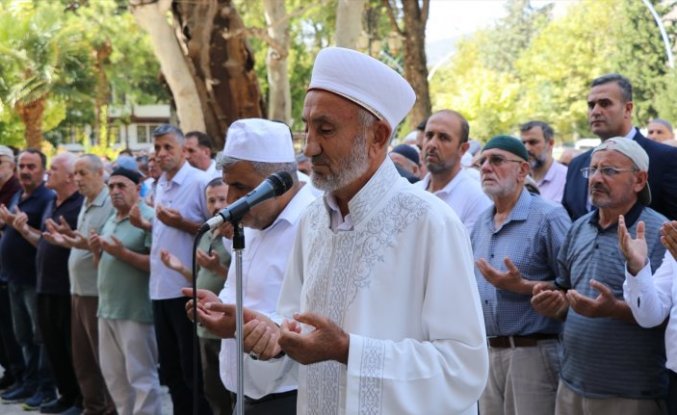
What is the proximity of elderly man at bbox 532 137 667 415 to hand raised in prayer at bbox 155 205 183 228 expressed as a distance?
3.26 meters

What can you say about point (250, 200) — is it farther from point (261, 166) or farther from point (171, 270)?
point (171, 270)

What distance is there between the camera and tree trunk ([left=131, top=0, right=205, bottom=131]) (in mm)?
13266

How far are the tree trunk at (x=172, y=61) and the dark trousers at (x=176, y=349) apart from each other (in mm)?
6168

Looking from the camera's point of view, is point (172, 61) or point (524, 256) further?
point (172, 61)

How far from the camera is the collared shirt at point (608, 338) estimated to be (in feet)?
17.1

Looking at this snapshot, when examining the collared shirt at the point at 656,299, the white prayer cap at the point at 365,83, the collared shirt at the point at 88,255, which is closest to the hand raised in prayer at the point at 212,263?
the collared shirt at the point at 88,255

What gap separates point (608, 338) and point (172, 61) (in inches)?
373

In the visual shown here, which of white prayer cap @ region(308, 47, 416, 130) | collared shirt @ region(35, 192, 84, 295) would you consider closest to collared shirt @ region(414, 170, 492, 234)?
white prayer cap @ region(308, 47, 416, 130)

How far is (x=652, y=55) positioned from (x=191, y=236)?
47.0 meters

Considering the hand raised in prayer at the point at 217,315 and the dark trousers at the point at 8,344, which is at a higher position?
the hand raised in prayer at the point at 217,315

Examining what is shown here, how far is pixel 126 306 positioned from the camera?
327 inches

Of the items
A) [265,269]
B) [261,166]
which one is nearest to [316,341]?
[265,269]

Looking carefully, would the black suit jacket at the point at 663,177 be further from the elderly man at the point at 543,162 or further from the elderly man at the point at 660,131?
the elderly man at the point at 660,131

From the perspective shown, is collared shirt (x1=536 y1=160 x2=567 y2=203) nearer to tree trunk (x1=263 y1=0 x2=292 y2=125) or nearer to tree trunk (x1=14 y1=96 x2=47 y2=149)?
tree trunk (x1=263 y1=0 x2=292 y2=125)
